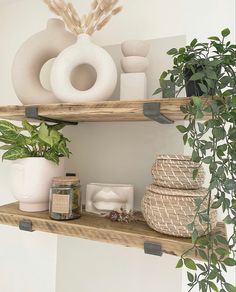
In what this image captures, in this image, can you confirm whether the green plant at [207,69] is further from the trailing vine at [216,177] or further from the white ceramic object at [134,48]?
the white ceramic object at [134,48]

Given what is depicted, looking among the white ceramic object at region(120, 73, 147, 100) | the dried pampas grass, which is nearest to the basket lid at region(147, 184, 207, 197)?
the white ceramic object at region(120, 73, 147, 100)

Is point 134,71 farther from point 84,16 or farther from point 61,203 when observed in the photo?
point 61,203

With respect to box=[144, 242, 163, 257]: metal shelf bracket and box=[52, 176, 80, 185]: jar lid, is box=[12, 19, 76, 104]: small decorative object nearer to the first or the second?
box=[52, 176, 80, 185]: jar lid

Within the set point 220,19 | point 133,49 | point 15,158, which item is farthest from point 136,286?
point 220,19

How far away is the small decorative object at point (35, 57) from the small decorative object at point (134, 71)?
256 millimetres

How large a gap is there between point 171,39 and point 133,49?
217mm

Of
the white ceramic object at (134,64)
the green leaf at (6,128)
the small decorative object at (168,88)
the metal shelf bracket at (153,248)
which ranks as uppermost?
the white ceramic object at (134,64)

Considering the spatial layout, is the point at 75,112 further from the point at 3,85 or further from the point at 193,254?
the point at 3,85

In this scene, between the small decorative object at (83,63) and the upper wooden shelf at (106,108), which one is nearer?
the upper wooden shelf at (106,108)

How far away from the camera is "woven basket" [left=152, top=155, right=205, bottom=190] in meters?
0.81

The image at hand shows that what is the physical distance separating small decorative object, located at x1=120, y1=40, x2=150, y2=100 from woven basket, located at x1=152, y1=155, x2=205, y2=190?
10.4 inches

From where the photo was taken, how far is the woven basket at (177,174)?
0.81m

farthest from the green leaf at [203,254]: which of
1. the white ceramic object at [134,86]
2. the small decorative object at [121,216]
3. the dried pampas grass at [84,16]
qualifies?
the dried pampas grass at [84,16]

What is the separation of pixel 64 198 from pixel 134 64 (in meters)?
0.53
